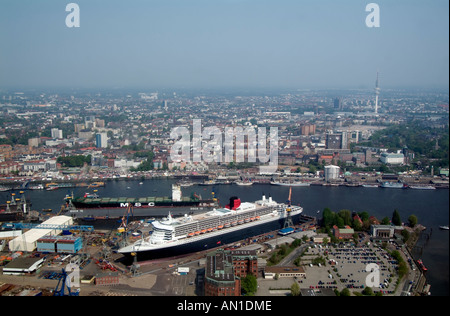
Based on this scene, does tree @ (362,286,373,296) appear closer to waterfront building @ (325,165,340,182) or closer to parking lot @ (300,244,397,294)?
parking lot @ (300,244,397,294)

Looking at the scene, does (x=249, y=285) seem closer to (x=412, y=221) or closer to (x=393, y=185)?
(x=412, y=221)

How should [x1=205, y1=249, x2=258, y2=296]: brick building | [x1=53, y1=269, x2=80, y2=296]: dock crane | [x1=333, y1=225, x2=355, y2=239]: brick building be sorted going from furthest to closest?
[x1=333, y1=225, x2=355, y2=239]: brick building, [x1=53, y1=269, x2=80, y2=296]: dock crane, [x1=205, y1=249, x2=258, y2=296]: brick building

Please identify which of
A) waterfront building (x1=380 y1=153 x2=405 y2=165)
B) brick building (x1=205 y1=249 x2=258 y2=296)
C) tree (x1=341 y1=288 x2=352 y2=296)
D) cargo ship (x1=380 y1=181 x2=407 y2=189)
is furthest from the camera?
waterfront building (x1=380 y1=153 x2=405 y2=165)

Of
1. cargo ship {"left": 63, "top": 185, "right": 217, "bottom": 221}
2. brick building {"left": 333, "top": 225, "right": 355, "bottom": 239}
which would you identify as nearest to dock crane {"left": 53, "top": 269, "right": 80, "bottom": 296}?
cargo ship {"left": 63, "top": 185, "right": 217, "bottom": 221}

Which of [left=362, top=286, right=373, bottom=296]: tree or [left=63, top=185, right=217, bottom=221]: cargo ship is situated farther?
[left=63, top=185, right=217, bottom=221]: cargo ship

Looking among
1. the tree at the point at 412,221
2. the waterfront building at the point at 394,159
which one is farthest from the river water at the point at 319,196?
the waterfront building at the point at 394,159

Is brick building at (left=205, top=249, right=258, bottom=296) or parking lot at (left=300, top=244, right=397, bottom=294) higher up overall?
brick building at (left=205, top=249, right=258, bottom=296)

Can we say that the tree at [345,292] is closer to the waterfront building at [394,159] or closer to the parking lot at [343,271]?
the parking lot at [343,271]
